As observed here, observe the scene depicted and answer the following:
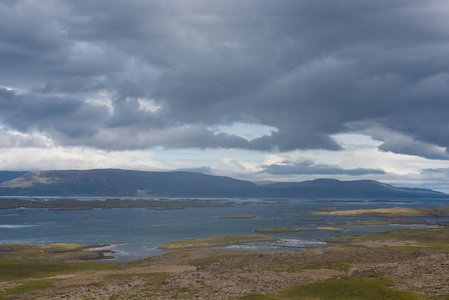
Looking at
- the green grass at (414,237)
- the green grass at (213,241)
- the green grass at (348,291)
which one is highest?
the green grass at (348,291)

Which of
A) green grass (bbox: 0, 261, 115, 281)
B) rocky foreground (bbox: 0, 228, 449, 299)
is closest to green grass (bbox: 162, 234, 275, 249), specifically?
rocky foreground (bbox: 0, 228, 449, 299)

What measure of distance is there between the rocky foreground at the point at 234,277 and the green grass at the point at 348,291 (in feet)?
0.33

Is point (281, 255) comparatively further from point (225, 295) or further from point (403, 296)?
point (403, 296)

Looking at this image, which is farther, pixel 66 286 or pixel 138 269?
pixel 138 269

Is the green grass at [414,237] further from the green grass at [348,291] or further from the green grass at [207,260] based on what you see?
the green grass at [348,291]

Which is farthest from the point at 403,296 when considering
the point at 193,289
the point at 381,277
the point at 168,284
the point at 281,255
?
the point at 281,255

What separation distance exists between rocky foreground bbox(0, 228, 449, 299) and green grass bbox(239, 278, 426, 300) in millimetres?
100

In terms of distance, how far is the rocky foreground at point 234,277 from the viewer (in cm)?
4781

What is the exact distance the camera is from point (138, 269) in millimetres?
75062

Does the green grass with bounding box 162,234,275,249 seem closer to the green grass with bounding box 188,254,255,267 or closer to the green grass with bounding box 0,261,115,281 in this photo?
the green grass with bounding box 188,254,255,267

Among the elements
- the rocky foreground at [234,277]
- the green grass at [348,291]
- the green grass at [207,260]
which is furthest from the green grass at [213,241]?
the green grass at [348,291]

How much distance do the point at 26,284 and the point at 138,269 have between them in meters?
20.3

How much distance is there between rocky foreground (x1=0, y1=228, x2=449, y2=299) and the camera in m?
47.8

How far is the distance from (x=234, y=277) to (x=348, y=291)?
1754 centimetres
